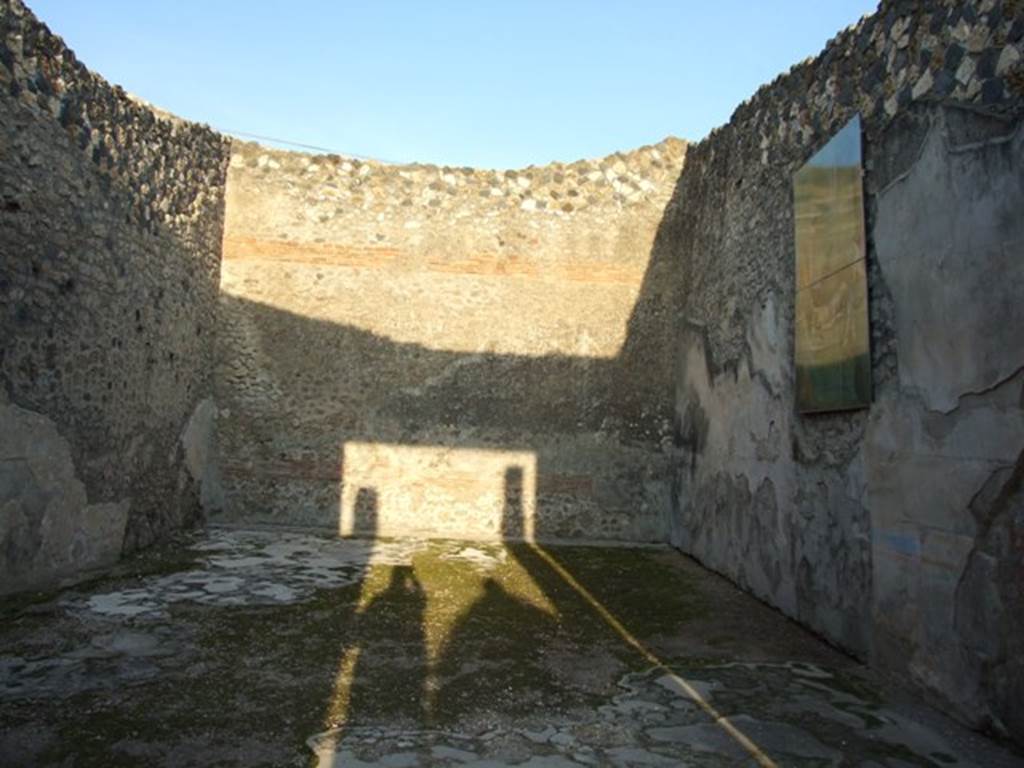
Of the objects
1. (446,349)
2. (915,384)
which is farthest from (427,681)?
(446,349)

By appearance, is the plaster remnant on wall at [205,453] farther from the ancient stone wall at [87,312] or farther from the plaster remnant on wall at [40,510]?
the plaster remnant on wall at [40,510]

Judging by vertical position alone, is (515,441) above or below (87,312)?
below

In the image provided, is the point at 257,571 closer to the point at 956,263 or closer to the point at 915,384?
the point at 915,384

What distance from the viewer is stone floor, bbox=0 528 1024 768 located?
2.31 m

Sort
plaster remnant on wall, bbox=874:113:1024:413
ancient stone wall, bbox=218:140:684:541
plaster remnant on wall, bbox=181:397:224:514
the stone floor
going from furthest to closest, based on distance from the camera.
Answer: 1. ancient stone wall, bbox=218:140:684:541
2. plaster remnant on wall, bbox=181:397:224:514
3. plaster remnant on wall, bbox=874:113:1024:413
4. the stone floor

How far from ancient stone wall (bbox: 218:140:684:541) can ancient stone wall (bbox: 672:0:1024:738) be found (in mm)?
2185

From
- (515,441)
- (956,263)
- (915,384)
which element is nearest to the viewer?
(956,263)

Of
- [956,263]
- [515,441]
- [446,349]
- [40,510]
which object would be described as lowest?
[40,510]

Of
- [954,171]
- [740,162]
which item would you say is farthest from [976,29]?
[740,162]

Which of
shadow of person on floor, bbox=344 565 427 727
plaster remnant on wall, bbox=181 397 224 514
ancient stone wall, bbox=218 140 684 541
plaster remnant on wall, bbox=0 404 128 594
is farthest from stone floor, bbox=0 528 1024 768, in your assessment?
ancient stone wall, bbox=218 140 684 541

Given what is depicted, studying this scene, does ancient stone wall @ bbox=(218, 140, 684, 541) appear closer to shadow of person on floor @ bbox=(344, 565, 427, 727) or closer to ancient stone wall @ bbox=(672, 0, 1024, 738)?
ancient stone wall @ bbox=(672, 0, 1024, 738)

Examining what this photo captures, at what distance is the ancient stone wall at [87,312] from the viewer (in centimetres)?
403

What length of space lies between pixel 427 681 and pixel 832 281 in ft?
8.99

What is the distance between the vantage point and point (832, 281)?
377 centimetres
